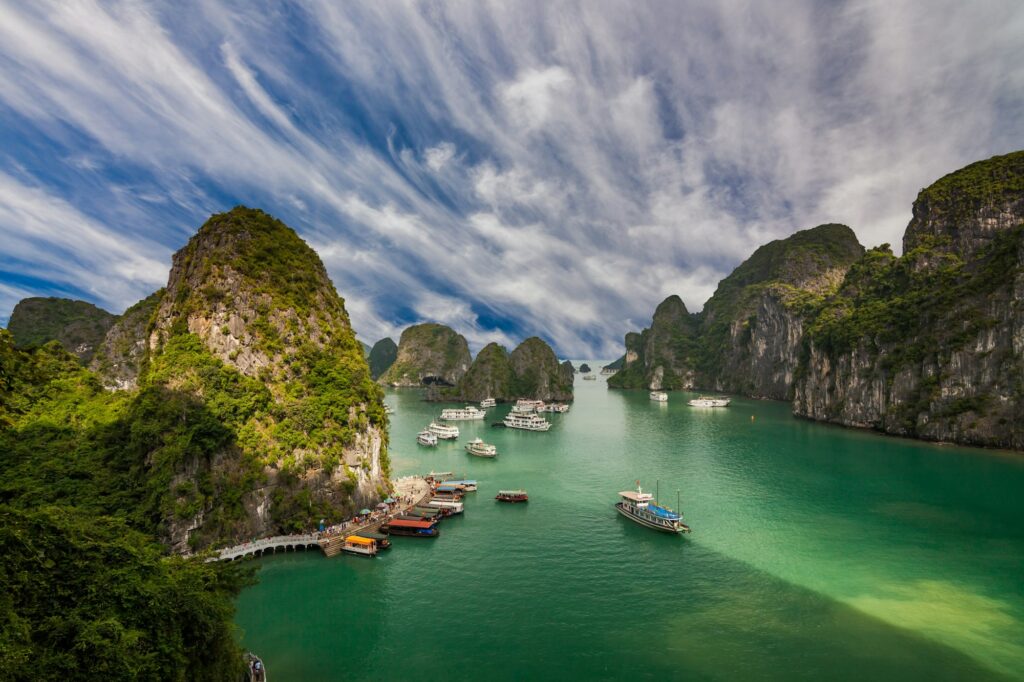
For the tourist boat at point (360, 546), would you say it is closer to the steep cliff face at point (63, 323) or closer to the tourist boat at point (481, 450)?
the tourist boat at point (481, 450)

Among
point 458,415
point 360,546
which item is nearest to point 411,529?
point 360,546

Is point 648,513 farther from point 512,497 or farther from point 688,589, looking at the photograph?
point 512,497

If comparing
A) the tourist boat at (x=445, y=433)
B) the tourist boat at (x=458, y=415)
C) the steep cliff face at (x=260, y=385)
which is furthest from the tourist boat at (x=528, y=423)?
the steep cliff face at (x=260, y=385)

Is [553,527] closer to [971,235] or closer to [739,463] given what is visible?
[739,463]

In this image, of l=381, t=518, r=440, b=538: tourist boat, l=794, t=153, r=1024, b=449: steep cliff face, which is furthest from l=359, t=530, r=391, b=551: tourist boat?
l=794, t=153, r=1024, b=449: steep cliff face

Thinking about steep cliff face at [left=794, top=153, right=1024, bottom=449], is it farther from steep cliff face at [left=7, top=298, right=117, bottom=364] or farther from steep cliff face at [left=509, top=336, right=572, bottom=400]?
steep cliff face at [left=7, top=298, right=117, bottom=364]
